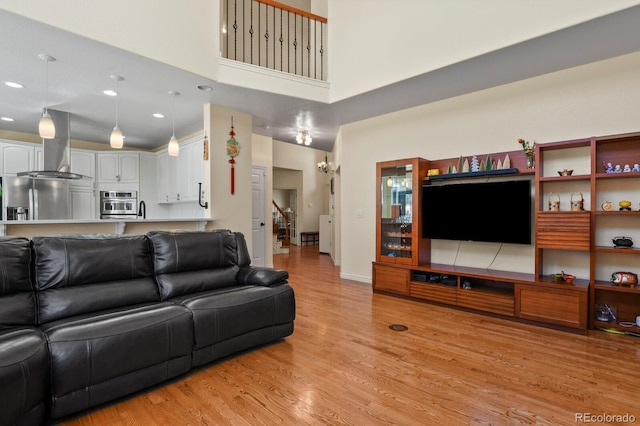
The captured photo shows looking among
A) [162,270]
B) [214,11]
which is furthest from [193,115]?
[162,270]

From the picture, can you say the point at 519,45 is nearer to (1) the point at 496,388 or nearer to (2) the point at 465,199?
(2) the point at 465,199

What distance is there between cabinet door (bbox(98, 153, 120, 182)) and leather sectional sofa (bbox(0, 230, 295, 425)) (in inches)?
189

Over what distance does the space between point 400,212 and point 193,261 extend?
2974 millimetres

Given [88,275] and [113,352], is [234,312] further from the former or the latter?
[88,275]

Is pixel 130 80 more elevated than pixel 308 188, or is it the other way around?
pixel 130 80

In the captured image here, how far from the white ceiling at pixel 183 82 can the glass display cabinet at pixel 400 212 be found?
984mm

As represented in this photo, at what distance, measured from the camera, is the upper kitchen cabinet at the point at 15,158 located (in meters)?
5.64

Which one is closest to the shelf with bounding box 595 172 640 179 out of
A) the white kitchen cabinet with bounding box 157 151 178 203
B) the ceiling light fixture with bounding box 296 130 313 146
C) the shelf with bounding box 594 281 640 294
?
the shelf with bounding box 594 281 640 294

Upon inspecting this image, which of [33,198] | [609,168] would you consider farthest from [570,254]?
[33,198]

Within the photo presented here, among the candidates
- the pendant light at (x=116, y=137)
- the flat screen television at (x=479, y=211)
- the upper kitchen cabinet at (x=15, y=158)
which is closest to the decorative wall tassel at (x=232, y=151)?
the pendant light at (x=116, y=137)

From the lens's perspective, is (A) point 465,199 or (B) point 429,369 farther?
(A) point 465,199

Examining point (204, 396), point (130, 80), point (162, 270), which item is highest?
point (130, 80)

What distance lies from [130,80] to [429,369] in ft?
14.5

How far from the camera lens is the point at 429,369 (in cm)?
251
